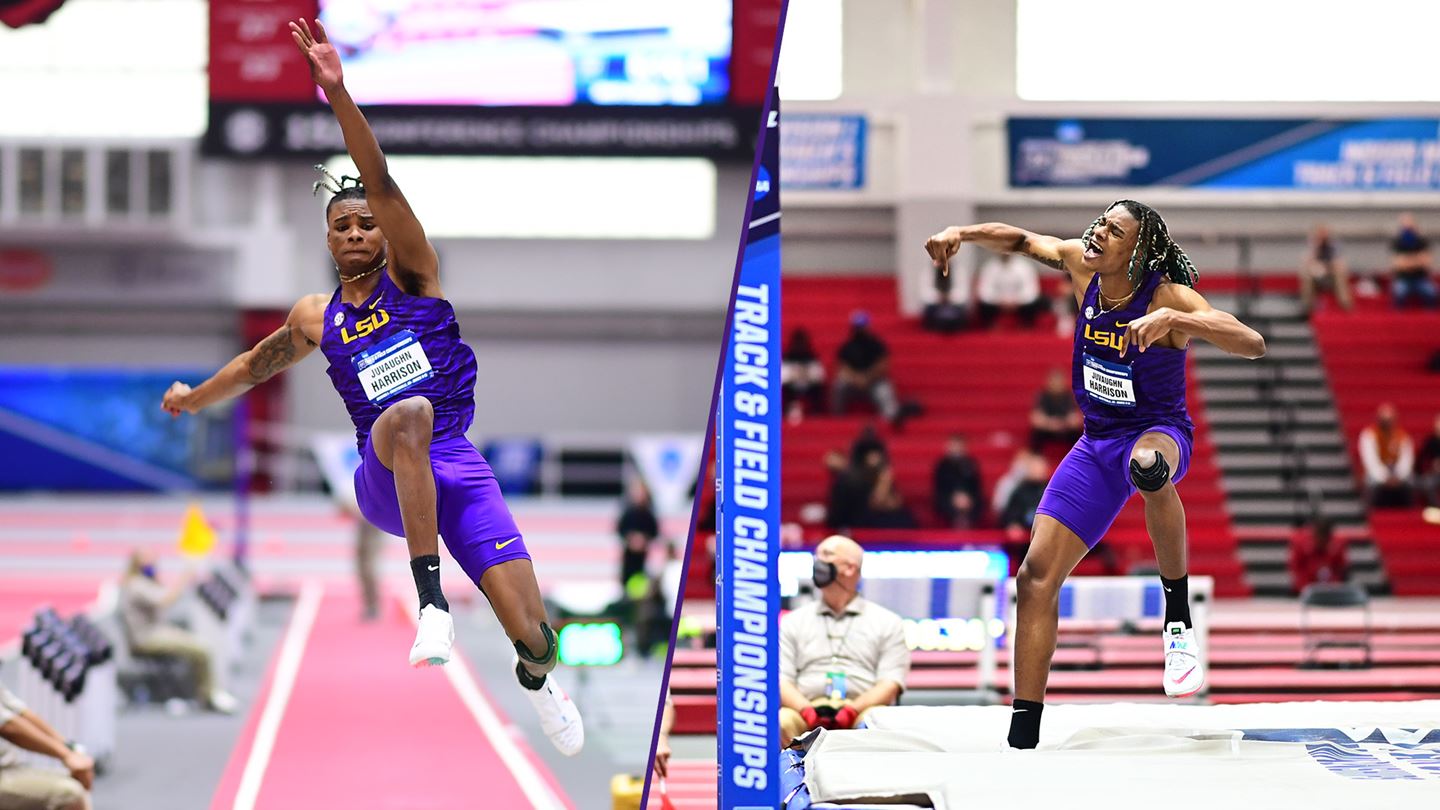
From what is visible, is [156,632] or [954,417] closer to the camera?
[156,632]

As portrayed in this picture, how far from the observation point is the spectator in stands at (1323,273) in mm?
18016

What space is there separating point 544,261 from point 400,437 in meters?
20.6

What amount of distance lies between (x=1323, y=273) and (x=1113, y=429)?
45.3 feet

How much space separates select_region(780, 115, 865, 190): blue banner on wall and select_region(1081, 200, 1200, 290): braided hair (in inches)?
532

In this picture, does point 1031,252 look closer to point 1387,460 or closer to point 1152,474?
point 1152,474

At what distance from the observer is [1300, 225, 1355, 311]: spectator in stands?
709 inches

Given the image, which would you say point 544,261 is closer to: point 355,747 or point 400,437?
point 355,747

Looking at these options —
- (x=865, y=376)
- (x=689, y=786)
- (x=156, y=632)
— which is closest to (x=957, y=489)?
(x=865, y=376)

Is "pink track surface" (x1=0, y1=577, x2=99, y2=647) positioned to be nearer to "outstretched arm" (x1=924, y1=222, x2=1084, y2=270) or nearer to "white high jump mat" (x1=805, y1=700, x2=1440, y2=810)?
"white high jump mat" (x1=805, y1=700, x2=1440, y2=810)

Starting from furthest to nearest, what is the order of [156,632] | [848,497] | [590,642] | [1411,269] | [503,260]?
1. [503,260]
2. [1411,269]
3. [848,497]
4. [156,632]
5. [590,642]

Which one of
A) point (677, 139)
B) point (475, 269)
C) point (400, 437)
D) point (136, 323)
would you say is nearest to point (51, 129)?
point (136, 323)

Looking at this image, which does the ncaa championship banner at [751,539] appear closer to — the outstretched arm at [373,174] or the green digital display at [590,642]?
the outstretched arm at [373,174]

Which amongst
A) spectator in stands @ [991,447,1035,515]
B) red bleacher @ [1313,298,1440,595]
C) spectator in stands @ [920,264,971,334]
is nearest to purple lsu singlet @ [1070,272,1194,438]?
spectator in stands @ [991,447,1035,515]

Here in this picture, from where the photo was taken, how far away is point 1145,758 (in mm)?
5078
